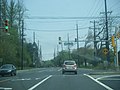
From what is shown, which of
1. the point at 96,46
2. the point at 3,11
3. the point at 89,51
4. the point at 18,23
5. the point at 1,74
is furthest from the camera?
the point at 89,51

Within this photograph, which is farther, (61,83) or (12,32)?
(12,32)

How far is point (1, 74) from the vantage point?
42.9 metres

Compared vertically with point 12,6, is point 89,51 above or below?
below

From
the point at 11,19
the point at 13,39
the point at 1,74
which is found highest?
the point at 11,19

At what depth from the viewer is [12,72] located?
142 ft

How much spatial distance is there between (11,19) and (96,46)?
76.7ft

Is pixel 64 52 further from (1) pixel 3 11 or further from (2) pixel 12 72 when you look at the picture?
(2) pixel 12 72

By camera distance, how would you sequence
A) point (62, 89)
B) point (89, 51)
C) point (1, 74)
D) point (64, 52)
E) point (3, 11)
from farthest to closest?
point (64, 52) → point (89, 51) → point (3, 11) → point (1, 74) → point (62, 89)

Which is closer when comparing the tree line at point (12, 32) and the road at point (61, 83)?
the road at point (61, 83)

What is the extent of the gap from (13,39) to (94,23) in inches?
801

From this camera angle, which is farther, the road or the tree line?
the tree line

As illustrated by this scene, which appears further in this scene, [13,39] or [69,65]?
[13,39]

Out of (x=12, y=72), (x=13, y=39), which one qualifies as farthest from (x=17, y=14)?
(x=12, y=72)

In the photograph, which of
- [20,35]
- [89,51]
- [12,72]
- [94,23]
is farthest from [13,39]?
[89,51]
